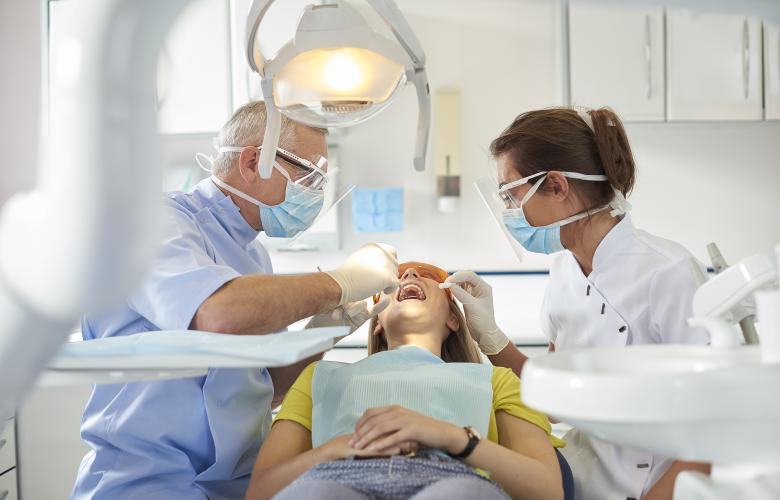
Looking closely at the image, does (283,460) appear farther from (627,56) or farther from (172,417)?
(627,56)

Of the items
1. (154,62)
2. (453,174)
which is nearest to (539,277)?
(453,174)

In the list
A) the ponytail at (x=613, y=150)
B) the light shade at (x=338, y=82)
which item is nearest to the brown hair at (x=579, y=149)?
the ponytail at (x=613, y=150)

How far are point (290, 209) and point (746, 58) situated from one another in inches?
92.8

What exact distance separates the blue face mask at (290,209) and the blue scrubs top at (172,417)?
224mm

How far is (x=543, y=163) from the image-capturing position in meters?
1.88

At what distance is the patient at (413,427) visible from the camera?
132 centimetres

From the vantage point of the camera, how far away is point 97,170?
1.52 ft

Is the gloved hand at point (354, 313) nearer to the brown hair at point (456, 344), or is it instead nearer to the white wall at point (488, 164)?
the brown hair at point (456, 344)

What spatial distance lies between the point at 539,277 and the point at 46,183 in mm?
3309

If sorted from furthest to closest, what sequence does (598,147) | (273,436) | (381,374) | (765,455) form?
1. (598,147)
2. (381,374)
3. (273,436)
4. (765,455)

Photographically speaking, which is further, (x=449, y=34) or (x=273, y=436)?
(x=449, y=34)

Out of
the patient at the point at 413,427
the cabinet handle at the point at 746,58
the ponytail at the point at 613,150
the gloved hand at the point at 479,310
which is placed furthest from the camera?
the cabinet handle at the point at 746,58

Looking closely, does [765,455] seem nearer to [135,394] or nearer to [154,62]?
[154,62]

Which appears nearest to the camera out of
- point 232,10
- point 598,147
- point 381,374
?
point 381,374
